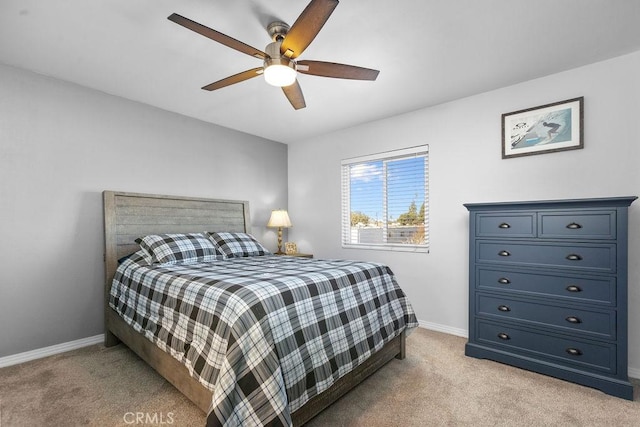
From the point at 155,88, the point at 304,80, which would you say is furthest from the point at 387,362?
the point at 155,88

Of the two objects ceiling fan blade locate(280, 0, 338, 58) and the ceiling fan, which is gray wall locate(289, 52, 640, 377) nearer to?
the ceiling fan

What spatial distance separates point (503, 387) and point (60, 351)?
3.64 m

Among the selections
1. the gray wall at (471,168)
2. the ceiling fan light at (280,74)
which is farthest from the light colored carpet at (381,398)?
the ceiling fan light at (280,74)

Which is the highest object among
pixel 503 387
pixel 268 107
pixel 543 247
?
pixel 268 107

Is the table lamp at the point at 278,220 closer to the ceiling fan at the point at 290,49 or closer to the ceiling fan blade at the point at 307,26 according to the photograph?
the ceiling fan at the point at 290,49

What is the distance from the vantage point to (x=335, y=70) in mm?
2004

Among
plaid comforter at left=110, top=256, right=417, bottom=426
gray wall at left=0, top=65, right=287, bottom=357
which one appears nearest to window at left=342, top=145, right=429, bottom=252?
plaid comforter at left=110, top=256, right=417, bottom=426

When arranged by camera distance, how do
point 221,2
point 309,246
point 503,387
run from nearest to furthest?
point 221,2
point 503,387
point 309,246

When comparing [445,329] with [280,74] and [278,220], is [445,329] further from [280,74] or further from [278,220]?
[280,74]

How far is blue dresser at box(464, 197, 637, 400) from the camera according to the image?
2045 mm

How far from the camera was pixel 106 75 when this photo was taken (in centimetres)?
262

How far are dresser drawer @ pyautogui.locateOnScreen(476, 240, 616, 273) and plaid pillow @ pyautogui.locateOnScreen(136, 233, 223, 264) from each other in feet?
8.47

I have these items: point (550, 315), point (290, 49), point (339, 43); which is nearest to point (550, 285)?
point (550, 315)

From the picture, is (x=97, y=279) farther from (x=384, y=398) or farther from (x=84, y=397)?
(x=384, y=398)
